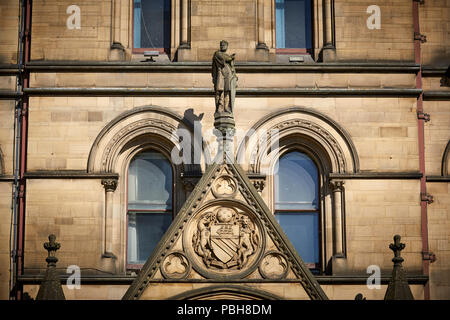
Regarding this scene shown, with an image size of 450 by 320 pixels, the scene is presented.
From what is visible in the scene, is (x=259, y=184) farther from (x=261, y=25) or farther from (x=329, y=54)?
(x=261, y=25)

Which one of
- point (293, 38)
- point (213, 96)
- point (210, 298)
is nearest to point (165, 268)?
point (210, 298)

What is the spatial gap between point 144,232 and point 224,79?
3.67 m

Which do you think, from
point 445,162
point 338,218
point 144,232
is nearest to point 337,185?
point 338,218

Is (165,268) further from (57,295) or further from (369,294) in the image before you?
(369,294)

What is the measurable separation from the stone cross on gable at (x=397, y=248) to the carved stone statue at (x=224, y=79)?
12.6 ft

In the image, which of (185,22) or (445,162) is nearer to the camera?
(445,162)

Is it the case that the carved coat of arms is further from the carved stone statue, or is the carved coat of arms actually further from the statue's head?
the statue's head

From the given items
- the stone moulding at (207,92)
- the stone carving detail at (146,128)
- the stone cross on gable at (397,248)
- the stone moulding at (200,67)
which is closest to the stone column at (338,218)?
the stone cross on gable at (397,248)

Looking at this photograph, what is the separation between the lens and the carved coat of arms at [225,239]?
20.0m

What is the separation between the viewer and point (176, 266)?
19.9 m

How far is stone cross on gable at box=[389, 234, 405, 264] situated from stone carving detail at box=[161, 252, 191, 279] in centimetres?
369

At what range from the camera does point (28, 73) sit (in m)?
22.5

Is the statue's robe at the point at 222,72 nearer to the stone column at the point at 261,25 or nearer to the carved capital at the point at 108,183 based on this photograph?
the stone column at the point at 261,25

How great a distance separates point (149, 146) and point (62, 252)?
9.18 feet
